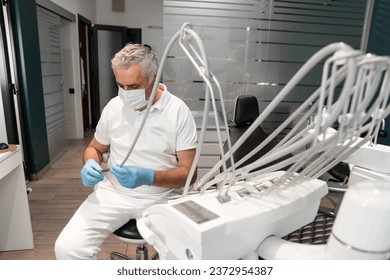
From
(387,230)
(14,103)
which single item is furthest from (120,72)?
(14,103)

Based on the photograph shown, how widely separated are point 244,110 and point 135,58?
833 mm

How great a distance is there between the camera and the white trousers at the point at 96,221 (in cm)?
111

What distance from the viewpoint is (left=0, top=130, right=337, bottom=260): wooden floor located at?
6.08 feet

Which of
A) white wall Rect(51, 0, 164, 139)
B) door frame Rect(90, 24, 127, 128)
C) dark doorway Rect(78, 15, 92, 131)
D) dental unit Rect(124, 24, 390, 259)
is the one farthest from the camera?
door frame Rect(90, 24, 127, 128)

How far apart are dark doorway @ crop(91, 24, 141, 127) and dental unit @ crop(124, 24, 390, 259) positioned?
5.23 m

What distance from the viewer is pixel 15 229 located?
1.81 meters

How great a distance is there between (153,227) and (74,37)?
460 centimetres

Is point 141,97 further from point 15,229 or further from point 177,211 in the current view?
point 15,229

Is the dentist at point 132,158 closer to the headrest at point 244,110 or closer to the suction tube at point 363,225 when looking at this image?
the headrest at point 244,110

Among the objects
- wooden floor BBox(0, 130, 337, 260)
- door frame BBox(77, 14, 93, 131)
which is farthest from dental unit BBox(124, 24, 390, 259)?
door frame BBox(77, 14, 93, 131)

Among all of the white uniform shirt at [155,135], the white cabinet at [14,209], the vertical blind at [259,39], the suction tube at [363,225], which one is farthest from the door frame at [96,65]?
the suction tube at [363,225]

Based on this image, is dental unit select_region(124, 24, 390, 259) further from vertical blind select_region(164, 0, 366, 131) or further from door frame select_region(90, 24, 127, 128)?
door frame select_region(90, 24, 127, 128)

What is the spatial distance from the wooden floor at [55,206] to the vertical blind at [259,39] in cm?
137

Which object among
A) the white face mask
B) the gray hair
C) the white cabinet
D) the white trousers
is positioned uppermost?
the gray hair
